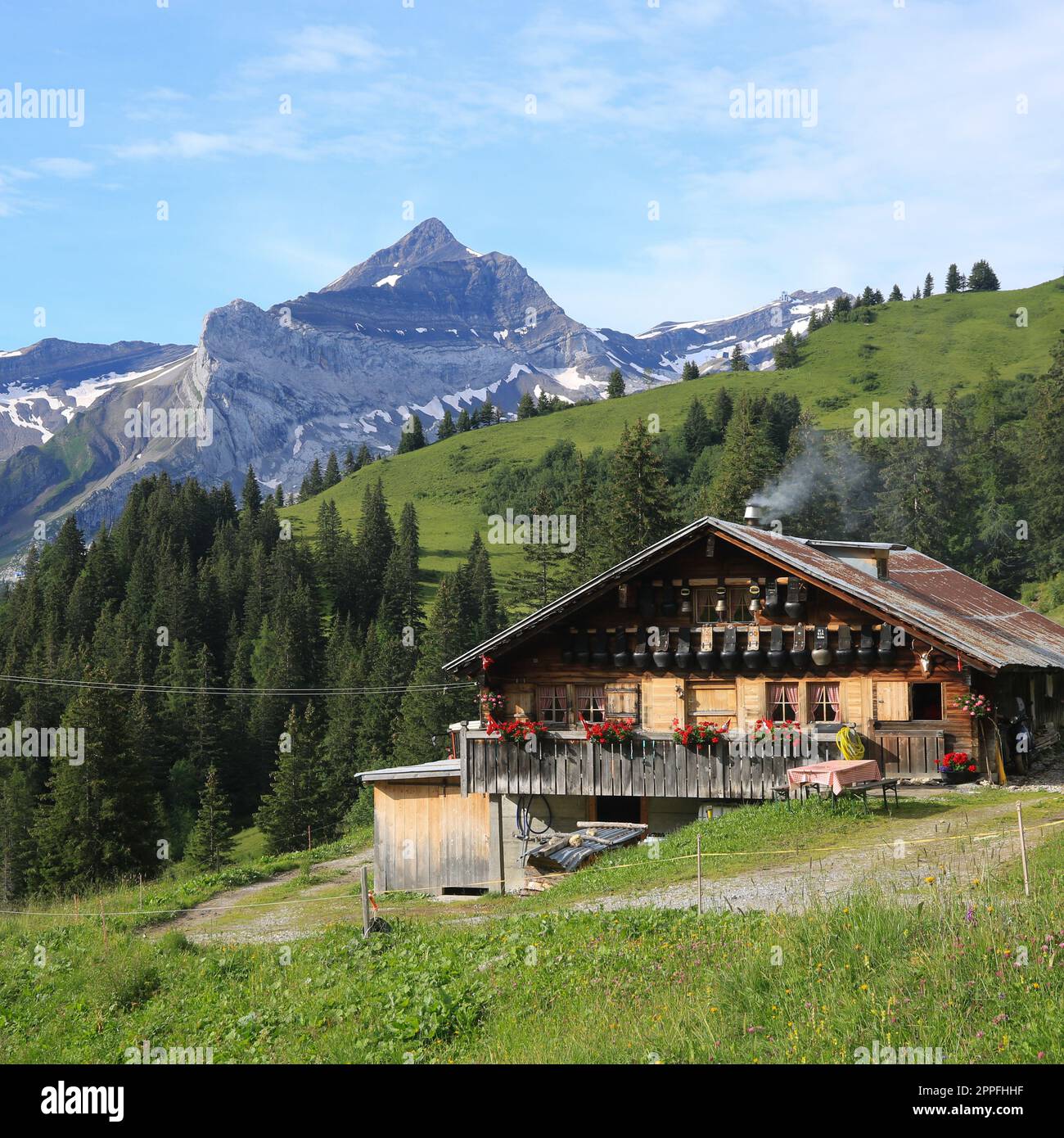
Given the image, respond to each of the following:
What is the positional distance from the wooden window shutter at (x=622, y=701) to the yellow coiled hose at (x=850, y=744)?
557 cm

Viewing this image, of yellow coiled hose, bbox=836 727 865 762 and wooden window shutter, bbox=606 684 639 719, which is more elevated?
wooden window shutter, bbox=606 684 639 719

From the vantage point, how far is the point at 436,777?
3216 cm

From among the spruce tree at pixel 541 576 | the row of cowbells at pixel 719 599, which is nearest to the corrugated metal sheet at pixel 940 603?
the row of cowbells at pixel 719 599

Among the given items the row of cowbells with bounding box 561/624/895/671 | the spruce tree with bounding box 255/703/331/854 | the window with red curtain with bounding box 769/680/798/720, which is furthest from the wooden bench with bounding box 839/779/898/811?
the spruce tree with bounding box 255/703/331/854

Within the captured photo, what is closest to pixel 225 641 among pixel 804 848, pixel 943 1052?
pixel 804 848

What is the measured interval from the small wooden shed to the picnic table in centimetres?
964

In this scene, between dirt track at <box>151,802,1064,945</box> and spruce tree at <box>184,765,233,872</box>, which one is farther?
spruce tree at <box>184,765,233,872</box>

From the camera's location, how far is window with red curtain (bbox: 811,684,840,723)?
29.1 m

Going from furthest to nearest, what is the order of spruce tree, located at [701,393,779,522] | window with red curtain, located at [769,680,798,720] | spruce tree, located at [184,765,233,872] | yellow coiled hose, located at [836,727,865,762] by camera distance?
1. spruce tree, located at [184,765,233,872]
2. spruce tree, located at [701,393,779,522]
3. window with red curtain, located at [769,680,798,720]
4. yellow coiled hose, located at [836,727,865,762]

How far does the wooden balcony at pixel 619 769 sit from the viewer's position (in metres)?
28.3

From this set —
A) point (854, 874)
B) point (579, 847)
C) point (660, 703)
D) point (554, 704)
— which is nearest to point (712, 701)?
point (660, 703)

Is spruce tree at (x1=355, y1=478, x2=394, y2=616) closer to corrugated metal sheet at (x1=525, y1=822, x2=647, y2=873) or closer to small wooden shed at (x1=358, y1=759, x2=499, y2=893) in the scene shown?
small wooden shed at (x1=358, y1=759, x2=499, y2=893)

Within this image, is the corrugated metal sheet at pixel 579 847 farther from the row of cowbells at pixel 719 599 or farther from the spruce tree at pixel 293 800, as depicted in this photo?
the spruce tree at pixel 293 800

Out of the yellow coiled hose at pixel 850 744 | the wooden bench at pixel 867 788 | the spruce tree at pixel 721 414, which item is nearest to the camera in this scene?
the wooden bench at pixel 867 788
